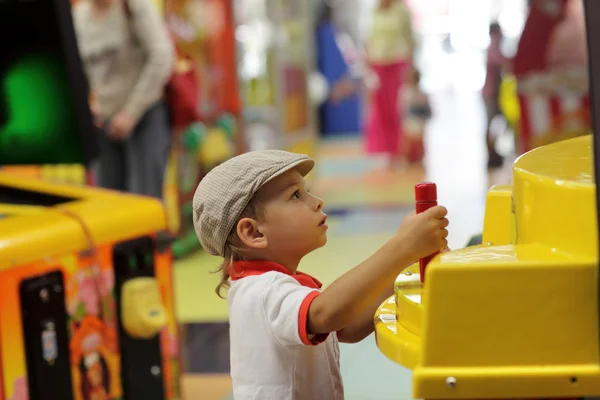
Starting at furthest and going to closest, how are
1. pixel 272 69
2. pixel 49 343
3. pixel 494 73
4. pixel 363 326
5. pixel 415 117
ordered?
1. pixel 415 117
2. pixel 494 73
3. pixel 272 69
4. pixel 49 343
5. pixel 363 326

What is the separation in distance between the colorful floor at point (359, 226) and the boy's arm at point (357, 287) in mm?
171

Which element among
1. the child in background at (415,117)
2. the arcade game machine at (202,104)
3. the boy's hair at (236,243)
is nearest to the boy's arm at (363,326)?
the boy's hair at (236,243)

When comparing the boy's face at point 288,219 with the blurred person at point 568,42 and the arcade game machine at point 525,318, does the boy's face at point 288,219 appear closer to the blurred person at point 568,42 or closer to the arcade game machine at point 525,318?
the arcade game machine at point 525,318

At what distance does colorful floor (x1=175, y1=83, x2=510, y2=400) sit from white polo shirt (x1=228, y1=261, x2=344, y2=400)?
0.37 ft

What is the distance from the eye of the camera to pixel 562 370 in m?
1.06

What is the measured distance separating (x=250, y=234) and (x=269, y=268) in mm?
60

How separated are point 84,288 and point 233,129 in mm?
3691

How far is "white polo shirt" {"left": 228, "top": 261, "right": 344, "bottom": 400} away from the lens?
4.49ft

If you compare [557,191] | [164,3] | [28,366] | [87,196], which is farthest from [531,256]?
[164,3]

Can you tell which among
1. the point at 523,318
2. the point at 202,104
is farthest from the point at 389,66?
the point at 523,318

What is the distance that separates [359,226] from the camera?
561 cm

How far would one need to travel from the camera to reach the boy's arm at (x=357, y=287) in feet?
4.20

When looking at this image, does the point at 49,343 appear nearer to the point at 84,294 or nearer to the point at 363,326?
the point at 84,294

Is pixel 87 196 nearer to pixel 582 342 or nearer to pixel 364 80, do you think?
pixel 582 342
